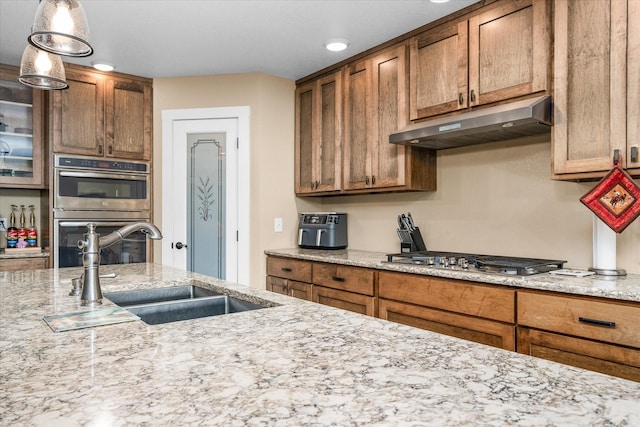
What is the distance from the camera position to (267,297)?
5.14 feet

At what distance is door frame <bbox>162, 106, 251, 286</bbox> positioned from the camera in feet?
12.7

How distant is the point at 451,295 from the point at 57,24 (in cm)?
205

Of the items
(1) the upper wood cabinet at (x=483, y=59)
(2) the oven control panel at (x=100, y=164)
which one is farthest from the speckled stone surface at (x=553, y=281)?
(2) the oven control panel at (x=100, y=164)

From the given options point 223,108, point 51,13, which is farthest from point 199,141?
point 51,13

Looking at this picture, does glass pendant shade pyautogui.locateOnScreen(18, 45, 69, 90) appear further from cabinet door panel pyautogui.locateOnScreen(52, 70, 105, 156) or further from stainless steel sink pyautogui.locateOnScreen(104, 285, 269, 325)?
cabinet door panel pyautogui.locateOnScreen(52, 70, 105, 156)

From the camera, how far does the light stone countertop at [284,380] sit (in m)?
0.64

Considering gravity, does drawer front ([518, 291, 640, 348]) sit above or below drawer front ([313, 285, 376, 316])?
above

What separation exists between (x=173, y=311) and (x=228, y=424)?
108 centimetres

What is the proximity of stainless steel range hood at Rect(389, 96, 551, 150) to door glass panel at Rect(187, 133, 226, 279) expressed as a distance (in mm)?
1703

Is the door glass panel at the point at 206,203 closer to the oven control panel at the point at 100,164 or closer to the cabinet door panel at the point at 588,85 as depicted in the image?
the oven control panel at the point at 100,164

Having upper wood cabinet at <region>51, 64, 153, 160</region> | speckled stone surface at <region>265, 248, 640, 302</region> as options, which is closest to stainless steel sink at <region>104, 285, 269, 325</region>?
speckled stone surface at <region>265, 248, 640, 302</region>

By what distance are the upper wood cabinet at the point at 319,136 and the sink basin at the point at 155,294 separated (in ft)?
6.15

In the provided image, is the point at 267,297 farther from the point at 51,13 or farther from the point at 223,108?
the point at 223,108

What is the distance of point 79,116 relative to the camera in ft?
12.1
